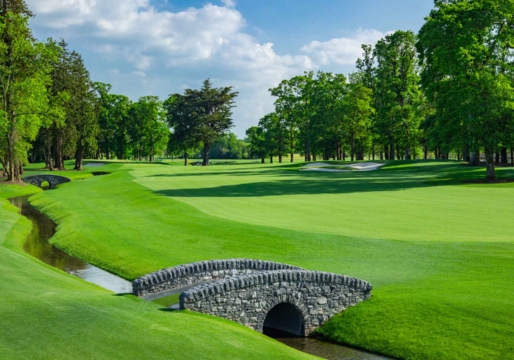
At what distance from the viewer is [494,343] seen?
47.0ft

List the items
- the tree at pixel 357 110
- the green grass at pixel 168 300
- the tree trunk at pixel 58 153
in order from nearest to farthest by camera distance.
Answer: the green grass at pixel 168 300 < the tree trunk at pixel 58 153 < the tree at pixel 357 110

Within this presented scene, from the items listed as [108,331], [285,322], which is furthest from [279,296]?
[108,331]

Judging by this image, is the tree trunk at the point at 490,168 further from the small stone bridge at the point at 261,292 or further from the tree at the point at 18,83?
the tree at the point at 18,83

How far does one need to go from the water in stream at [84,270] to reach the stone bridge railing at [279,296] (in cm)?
97

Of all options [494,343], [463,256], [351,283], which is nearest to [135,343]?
[351,283]

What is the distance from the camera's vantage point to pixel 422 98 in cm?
9519

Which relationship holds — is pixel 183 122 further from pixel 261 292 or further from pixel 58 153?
pixel 261 292

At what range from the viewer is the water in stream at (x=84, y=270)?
1600 centimetres

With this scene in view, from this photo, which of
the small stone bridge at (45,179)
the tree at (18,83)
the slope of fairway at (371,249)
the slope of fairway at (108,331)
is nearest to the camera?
the slope of fairway at (108,331)

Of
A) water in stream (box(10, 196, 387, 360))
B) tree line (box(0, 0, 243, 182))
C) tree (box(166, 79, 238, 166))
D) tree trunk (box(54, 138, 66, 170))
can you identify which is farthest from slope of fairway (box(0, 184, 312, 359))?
tree (box(166, 79, 238, 166))

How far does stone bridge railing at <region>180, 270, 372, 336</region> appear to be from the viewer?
51.8 feet

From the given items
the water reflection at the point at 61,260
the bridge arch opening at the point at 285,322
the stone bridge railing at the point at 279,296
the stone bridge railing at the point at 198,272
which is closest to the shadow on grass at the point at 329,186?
the water reflection at the point at 61,260

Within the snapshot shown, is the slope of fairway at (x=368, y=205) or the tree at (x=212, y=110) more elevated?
the tree at (x=212, y=110)

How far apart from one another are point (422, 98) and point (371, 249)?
77.5 m
